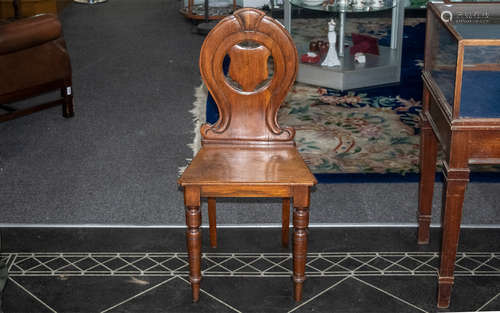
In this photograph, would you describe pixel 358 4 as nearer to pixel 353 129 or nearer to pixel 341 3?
pixel 341 3

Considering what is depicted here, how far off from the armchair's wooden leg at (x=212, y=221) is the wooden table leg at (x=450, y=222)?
3.58 ft

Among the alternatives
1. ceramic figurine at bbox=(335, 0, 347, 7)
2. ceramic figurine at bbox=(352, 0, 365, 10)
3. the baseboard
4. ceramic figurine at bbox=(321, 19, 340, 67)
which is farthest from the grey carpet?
ceramic figurine at bbox=(352, 0, 365, 10)

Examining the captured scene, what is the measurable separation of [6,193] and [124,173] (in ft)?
2.27

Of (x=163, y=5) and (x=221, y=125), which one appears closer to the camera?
(x=221, y=125)

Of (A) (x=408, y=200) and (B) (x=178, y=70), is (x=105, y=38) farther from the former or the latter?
(A) (x=408, y=200)

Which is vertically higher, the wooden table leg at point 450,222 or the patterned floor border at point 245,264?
the wooden table leg at point 450,222

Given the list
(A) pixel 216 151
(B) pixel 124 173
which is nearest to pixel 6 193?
(B) pixel 124 173

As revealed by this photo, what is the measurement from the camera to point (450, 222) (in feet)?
9.30

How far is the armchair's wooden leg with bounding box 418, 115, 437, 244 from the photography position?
3.30m

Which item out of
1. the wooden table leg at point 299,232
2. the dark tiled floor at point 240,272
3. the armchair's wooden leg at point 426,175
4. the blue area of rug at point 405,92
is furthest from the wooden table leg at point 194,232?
the blue area of rug at point 405,92

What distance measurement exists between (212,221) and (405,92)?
2926mm

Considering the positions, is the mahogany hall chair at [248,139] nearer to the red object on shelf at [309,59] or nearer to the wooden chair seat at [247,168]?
the wooden chair seat at [247,168]

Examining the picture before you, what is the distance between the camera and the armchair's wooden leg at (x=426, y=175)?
3.30m

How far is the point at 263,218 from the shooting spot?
151 inches
